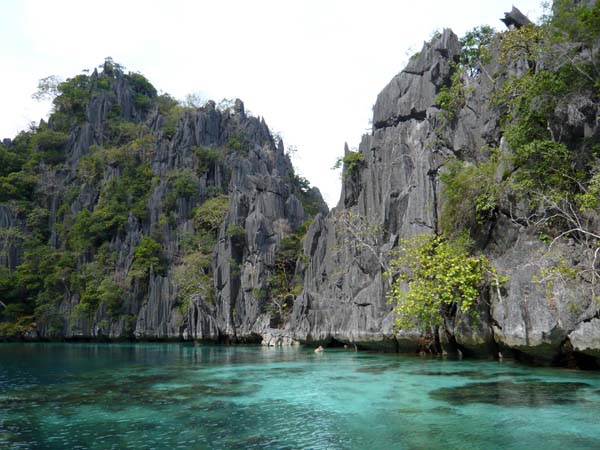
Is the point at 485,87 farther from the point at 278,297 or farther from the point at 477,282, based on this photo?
the point at 278,297

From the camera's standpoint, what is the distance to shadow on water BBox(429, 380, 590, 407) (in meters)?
11.4

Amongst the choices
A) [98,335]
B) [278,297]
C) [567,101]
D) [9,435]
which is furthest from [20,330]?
[567,101]

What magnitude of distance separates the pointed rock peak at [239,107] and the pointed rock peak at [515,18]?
44.3m

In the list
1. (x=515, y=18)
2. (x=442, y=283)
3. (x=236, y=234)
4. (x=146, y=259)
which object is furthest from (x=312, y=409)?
(x=146, y=259)

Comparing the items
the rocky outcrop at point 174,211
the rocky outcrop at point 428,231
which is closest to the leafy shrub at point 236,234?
the rocky outcrop at point 174,211

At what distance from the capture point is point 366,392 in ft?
44.3

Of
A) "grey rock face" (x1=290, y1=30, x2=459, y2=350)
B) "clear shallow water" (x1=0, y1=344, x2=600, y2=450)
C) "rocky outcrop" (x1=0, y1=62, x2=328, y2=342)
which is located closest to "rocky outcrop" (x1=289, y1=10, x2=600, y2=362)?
"grey rock face" (x1=290, y1=30, x2=459, y2=350)

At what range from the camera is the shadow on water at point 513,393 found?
11.4 m

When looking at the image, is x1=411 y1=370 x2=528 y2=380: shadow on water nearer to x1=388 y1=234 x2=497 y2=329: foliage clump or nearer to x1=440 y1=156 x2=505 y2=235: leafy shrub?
x1=388 y1=234 x2=497 y2=329: foliage clump

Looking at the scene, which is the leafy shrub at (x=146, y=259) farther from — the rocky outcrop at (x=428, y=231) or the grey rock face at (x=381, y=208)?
the grey rock face at (x=381, y=208)

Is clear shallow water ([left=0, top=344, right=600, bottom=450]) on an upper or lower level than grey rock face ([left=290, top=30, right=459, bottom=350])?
lower

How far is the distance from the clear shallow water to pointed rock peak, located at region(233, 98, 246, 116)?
51.4 m

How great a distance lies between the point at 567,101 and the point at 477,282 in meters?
7.25

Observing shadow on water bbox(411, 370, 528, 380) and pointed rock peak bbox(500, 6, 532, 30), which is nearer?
shadow on water bbox(411, 370, 528, 380)
